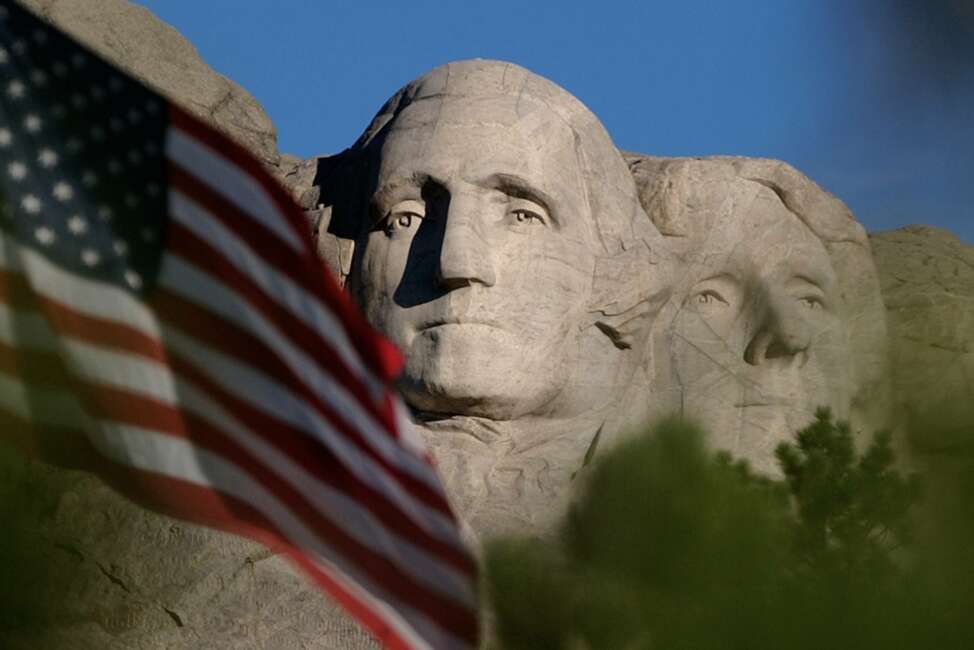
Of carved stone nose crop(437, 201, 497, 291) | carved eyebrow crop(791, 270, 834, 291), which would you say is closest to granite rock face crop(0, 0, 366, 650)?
carved stone nose crop(437, 201, 497, 291)

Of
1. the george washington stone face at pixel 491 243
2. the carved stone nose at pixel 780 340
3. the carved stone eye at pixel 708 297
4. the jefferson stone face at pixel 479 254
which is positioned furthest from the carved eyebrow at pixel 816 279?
the jefferson stone face at pixel 479 254

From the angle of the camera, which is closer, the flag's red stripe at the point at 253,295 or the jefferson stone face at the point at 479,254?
→ the flag's red stripe at the point at 253,295

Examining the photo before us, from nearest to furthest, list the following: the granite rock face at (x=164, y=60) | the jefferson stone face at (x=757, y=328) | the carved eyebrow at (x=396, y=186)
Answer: the carved eyebrow at (x=396, y=186) → the jefferson stone face at (x=757, y=328) → the granite rock face at (x=164, y=60)

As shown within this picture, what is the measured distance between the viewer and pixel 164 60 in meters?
11.1

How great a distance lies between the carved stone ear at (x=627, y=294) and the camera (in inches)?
395

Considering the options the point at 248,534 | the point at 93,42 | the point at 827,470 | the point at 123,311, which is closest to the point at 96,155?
the point at 123,311

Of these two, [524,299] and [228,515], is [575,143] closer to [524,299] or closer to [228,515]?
[524,299]

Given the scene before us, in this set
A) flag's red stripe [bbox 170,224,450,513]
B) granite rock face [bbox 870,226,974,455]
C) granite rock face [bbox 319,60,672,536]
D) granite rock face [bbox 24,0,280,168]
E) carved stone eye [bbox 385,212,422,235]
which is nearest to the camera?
granite rock face [bbox 870,226,974,455]

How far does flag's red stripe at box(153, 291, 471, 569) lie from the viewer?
4984 millimetres

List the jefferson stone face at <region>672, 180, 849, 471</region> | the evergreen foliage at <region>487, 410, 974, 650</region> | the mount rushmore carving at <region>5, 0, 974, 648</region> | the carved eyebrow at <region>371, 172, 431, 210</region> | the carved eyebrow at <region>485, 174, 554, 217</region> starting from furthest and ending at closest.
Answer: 1. the jefferson stone face at <region>672, 180, 849, 471</region>
2. the carved eyebrow at <region>371, 172, 431, 210</region>
3. the carved eyebrow at <region>485, 174, 554, 217</region>
4. the mount rushmore carving at <region>5, 0, 974, 648</region>
5. the evergreen foliage at <region>487, 410, 974, 650</region>

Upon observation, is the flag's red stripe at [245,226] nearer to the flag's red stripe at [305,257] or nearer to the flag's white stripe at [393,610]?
the flag's red stripe at [305,257]

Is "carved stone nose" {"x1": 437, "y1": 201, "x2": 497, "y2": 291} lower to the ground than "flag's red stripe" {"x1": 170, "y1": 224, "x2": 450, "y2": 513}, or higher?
higher

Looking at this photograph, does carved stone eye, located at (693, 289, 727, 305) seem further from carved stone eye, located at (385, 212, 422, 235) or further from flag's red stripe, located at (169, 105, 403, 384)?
flag's red stripe, located at (169, 105, 403, 384)

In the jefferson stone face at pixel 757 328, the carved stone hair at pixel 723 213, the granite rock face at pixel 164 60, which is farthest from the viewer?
the granite rock face at pixel 164 60
